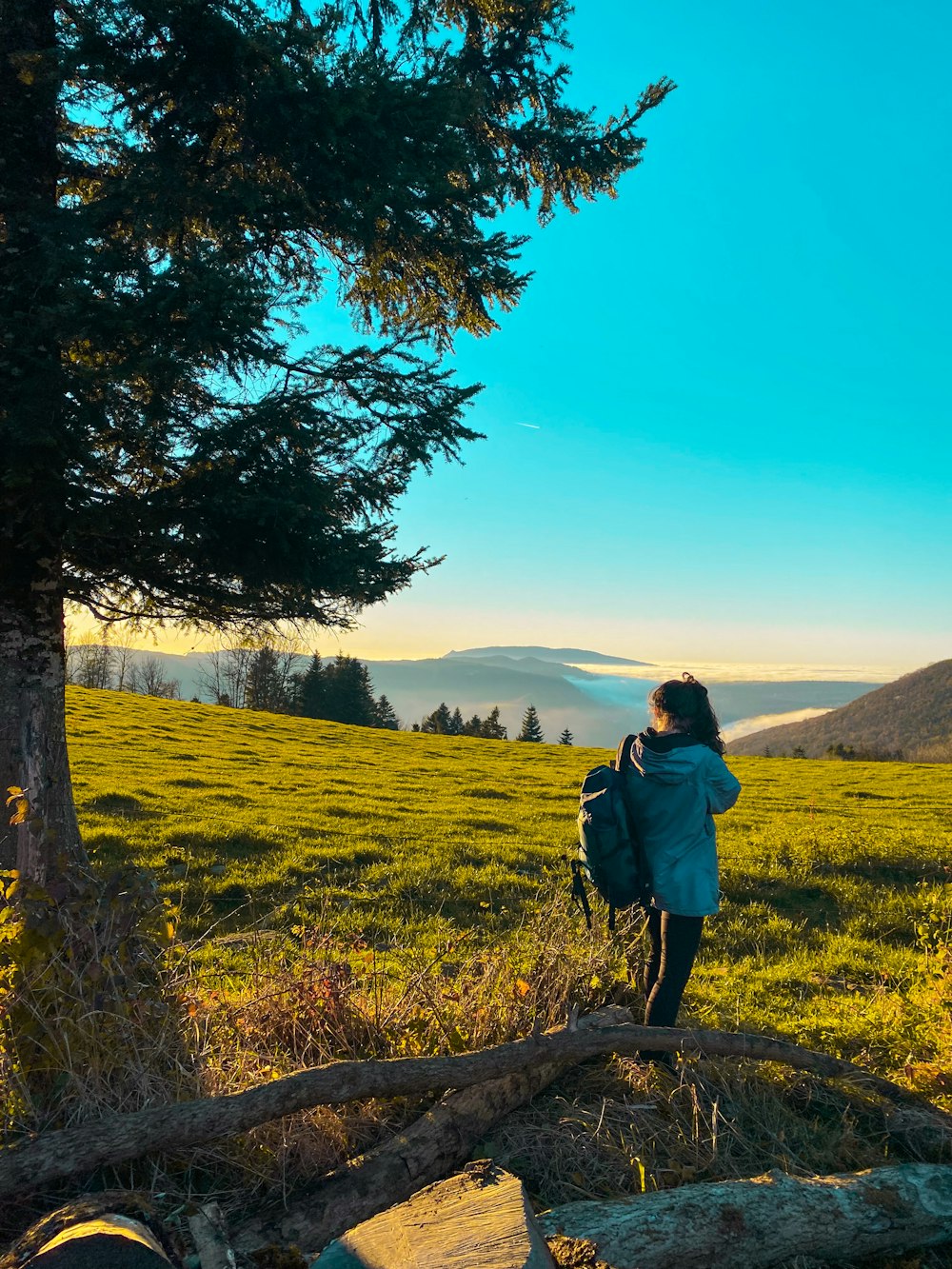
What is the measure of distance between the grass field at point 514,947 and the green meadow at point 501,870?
0.05m

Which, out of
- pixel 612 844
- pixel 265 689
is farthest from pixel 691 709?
pixel 265 689

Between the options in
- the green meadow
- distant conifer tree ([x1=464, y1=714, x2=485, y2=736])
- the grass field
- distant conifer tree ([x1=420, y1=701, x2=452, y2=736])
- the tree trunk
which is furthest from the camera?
distant conifer tree ([x1=464, y1=714, x2=485, y2=736])

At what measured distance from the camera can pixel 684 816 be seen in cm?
455

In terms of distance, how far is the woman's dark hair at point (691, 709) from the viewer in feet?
15.5

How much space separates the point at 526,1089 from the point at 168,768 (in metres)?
17.9

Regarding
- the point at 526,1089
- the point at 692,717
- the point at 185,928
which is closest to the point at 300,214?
the point at 692,717

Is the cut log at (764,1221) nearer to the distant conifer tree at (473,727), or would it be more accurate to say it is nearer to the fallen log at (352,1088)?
the fallen log at (352,1088)

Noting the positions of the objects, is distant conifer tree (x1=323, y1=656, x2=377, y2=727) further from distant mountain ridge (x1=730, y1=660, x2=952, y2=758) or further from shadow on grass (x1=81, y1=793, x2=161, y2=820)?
distant mountain ridge (x1=730, y1=660, x2=952, y2=758)

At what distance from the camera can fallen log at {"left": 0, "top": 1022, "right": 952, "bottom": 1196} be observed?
2855mm

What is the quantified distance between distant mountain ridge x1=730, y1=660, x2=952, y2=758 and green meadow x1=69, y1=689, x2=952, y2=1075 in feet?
406

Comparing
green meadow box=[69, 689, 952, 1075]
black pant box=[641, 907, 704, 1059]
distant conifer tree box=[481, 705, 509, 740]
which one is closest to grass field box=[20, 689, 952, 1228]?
green meadow box=[69, 689, 952, 1075]

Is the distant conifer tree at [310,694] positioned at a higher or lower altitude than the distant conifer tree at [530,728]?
higher

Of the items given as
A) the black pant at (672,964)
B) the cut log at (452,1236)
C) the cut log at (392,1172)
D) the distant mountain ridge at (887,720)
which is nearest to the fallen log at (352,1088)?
the cut log at (392,1172)

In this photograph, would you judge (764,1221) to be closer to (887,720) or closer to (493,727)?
(493,727)
